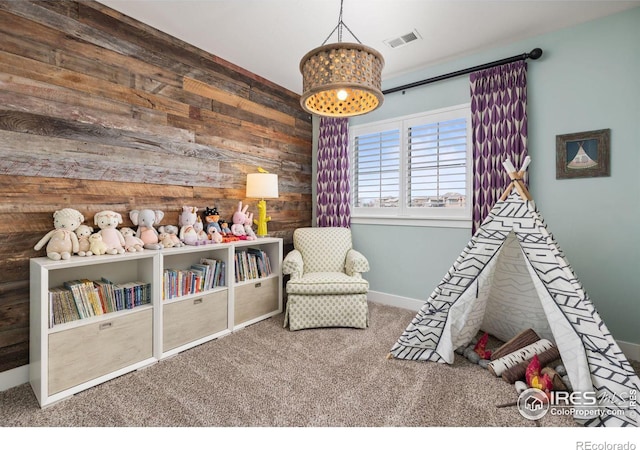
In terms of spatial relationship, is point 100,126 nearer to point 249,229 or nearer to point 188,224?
point 188,224

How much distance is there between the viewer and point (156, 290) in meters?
2.19

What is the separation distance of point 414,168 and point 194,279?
92.7 inches

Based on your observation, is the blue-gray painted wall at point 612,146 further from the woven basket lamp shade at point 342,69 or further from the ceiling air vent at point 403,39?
the woven basket lamp shade at point 342,69

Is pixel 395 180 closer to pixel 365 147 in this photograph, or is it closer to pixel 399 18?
pixel 365 147

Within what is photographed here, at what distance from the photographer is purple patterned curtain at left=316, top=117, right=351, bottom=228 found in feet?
11.9

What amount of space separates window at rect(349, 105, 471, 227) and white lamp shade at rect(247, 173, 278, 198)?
1071 mm

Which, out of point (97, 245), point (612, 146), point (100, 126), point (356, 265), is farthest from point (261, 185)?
point (612, 146)

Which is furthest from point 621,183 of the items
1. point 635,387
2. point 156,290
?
point 156,290

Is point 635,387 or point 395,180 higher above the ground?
point 395,180

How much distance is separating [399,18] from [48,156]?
8.52 ft

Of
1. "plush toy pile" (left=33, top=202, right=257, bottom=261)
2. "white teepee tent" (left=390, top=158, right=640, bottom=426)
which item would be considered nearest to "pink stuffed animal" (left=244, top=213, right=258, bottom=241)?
"plush toy pile" (left=33, top=202, right=257, bottom=261)

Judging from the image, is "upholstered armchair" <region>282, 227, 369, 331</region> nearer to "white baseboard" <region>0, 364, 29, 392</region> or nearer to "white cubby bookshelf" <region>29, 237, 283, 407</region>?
"white cubby bookshelf" <region>29, 237, 283, 407</region>

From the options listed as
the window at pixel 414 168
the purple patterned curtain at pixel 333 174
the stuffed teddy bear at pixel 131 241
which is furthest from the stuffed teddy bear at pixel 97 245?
the window at pixel 414 168
